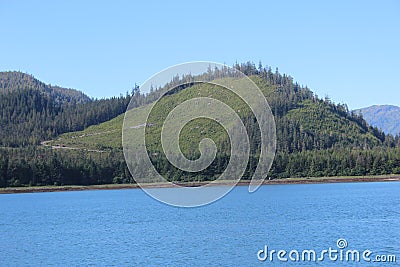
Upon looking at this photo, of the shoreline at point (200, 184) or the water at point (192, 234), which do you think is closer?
the water at point (192, 234)

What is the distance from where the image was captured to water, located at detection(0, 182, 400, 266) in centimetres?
4394

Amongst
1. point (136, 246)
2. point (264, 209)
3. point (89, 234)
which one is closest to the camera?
point (136, 246)

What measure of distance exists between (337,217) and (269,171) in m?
101

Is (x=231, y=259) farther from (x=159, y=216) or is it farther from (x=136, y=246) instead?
(x=159, y=216)

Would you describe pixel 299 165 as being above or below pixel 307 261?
above

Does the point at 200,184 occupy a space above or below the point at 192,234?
above

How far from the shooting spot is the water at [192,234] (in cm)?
4394

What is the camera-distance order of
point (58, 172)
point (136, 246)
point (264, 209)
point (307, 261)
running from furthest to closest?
1. point (58, 172)
2. point (264, 209)
3. point (136, 246)
4. point (307, 261)

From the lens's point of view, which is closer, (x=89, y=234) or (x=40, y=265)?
(x=40, y=265)

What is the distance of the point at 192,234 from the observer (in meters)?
55.0

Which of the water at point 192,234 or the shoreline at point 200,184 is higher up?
the shoreline at point 200,184

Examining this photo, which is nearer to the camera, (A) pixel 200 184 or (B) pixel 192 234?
(B) pixel 192 234

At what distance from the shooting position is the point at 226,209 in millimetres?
81875

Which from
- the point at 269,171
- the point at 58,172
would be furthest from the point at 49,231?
the point at 269,171
